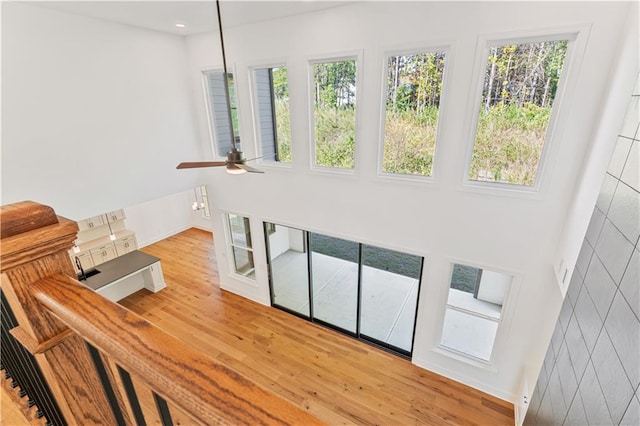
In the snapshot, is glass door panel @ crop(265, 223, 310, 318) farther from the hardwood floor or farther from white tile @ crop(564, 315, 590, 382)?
white tile @ crop(564, 315, 590, 382)

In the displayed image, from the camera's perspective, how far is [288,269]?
240 inches

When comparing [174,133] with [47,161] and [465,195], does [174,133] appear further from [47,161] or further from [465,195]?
[465,195]

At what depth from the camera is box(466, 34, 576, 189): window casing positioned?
2.75 metres

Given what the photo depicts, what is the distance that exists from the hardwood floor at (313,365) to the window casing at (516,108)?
→ 292 centimetres

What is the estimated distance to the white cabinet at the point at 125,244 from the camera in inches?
298

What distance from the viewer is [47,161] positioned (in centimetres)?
350

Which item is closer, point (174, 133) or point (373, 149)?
point (373, 149)

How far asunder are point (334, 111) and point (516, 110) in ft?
6.76

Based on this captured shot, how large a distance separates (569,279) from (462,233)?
1108 mm

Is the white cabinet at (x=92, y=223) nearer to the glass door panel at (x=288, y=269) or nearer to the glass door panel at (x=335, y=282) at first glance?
the glass door panel at (x=288, y=269)

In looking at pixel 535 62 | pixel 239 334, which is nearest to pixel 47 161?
pixel 239 334

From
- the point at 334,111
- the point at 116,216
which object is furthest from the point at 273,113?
the point at 116,216

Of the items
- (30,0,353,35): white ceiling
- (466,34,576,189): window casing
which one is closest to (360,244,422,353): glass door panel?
(466,34,576,189): window casing

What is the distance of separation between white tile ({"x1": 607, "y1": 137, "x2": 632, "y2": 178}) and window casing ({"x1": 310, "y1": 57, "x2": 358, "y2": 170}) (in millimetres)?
2456
